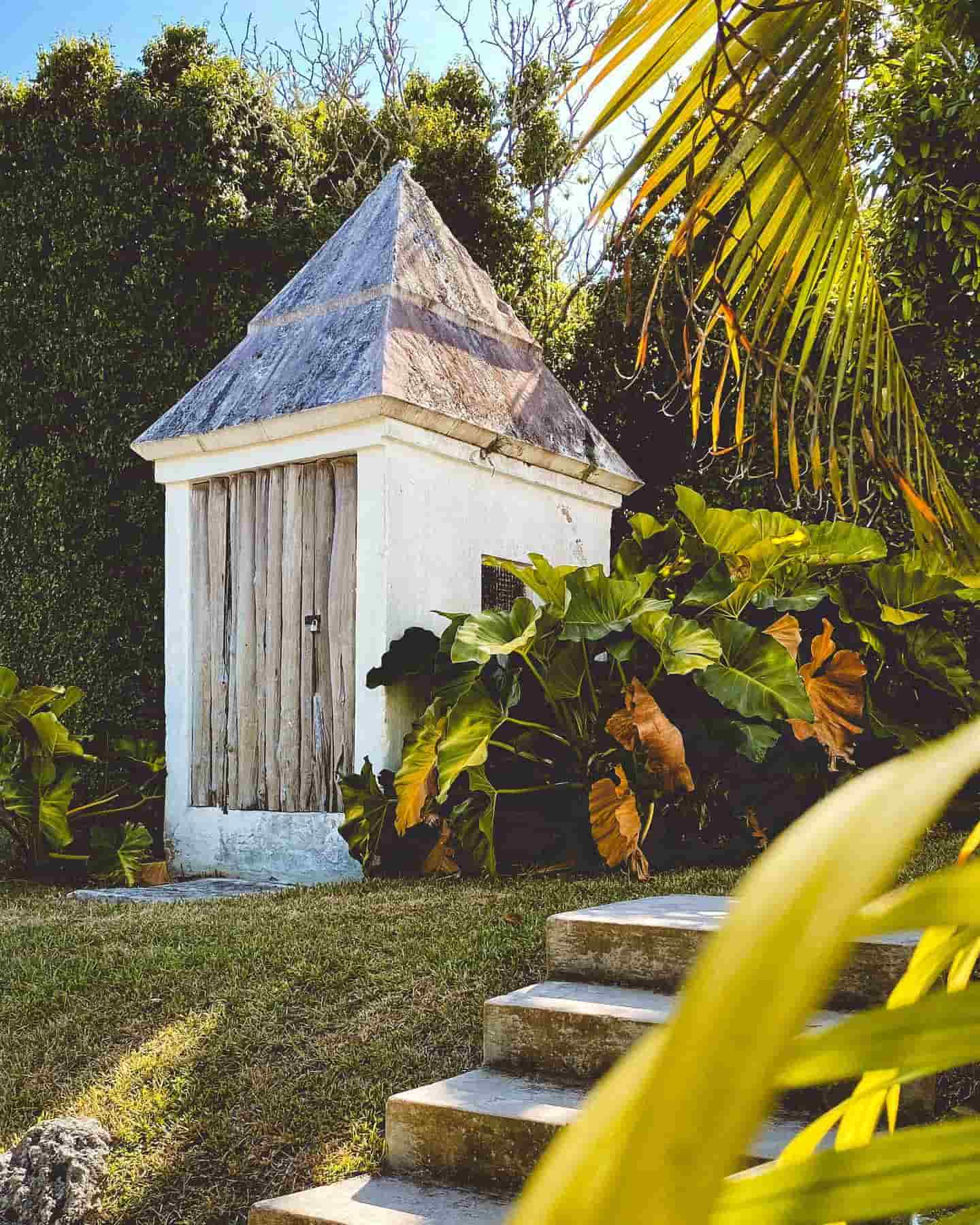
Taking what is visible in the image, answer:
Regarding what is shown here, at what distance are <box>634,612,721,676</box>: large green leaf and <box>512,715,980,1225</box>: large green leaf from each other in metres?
5.00

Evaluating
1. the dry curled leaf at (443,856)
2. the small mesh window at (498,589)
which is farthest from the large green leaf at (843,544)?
the dry curled leaf at (443,856)

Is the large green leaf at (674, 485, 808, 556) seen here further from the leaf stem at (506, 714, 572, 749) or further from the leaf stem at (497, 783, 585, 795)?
the leaf stem at (497, 783, 585, 795)

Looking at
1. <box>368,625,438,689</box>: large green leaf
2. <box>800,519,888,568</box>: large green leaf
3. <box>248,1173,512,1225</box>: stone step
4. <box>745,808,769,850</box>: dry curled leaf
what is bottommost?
<box>248,1173,512,1225</box>: stone step

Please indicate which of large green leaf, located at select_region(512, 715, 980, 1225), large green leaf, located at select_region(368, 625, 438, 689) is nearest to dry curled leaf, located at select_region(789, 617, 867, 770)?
large green leaf, located at select_region(368, 625, 438, 689)

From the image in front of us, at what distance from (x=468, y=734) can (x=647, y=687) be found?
0.91m

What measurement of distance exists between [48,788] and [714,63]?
19.8 ft

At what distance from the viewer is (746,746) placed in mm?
5426

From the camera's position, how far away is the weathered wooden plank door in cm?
678

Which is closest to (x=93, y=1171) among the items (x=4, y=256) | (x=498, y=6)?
(x=4, y=256)

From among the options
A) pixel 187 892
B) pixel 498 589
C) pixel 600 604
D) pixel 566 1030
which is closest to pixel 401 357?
pixel 498 589

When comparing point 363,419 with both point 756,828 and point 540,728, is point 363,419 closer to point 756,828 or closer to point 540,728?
point 540,728

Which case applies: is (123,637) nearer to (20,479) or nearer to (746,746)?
(20,479)

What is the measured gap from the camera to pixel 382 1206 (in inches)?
109

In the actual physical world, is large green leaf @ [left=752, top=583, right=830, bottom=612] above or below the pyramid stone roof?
below
